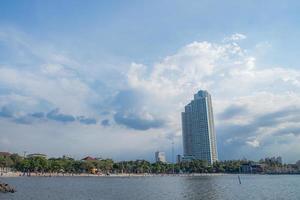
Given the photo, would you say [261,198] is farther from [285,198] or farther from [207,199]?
[207,199]

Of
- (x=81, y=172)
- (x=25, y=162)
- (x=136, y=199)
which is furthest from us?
(x=81, y=172)

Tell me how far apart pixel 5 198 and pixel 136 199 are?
1924cm

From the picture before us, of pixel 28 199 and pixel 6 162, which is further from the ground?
pixel 6 162

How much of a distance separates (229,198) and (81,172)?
149196 millimetres

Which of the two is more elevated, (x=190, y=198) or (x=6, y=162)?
(x=6, y=162)


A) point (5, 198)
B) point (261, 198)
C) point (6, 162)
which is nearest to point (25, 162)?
point (6, 162)

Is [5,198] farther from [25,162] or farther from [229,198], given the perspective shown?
[25,162]

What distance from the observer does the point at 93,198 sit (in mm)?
54625

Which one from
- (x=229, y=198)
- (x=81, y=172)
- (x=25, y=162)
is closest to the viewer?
(x=229, y=198)

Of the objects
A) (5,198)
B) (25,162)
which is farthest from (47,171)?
(5,198)

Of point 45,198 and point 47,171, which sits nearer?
point 45,198

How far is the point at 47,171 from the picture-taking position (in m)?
177

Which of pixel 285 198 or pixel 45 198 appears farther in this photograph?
pixel 285 198

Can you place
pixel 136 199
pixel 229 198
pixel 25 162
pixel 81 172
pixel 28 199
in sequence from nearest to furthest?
pixel 28 199 → pixel 136 199 → pixel 229 198 → pixel 25 162 → pixel 81 172
